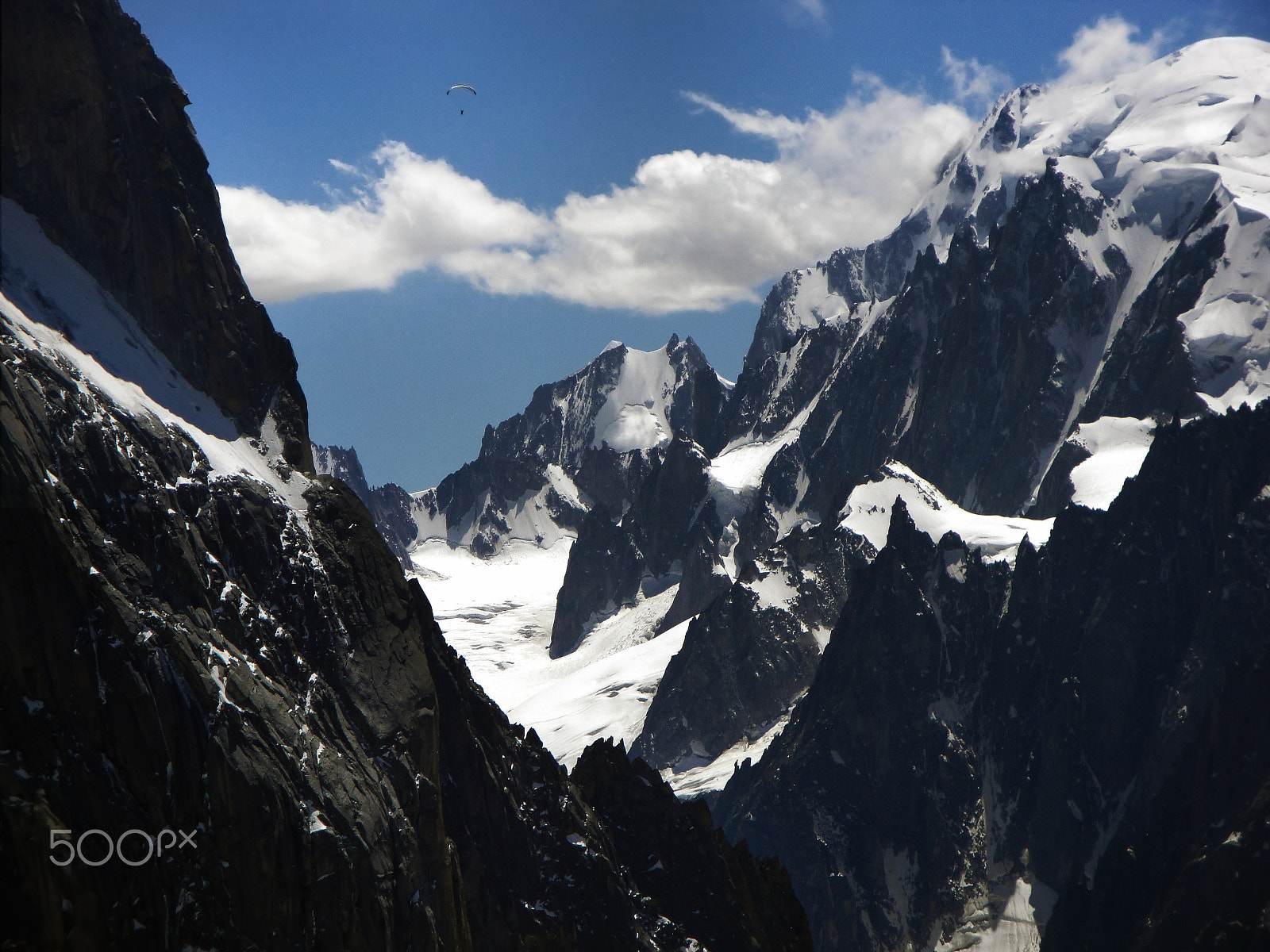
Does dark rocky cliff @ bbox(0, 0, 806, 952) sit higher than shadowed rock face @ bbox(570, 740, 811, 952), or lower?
higher

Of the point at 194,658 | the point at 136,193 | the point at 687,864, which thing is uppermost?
the point at 136,193

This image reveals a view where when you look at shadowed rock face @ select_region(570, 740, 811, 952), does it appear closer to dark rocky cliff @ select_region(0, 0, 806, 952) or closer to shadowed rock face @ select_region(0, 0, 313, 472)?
dark rocky cliff @ select_region(0, 0, 806, 952)

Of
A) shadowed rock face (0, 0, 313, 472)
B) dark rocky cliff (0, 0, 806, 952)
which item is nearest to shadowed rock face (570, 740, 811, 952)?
dark rocky cliff (0, 0, 806, 952)

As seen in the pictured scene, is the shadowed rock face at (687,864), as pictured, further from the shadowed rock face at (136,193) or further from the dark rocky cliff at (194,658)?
the shadowed rock face at (136,193)

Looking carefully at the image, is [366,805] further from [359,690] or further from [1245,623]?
[1245,623]

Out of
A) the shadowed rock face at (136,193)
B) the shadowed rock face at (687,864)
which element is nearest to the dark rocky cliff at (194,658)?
the shadowed rock face at (136,193)

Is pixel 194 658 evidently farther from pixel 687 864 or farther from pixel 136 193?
pixel 687 864

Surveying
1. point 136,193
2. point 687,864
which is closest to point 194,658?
point 136,193
